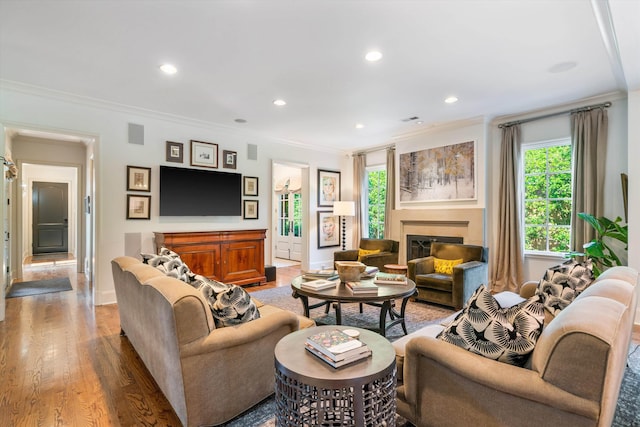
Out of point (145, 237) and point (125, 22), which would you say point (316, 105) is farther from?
point (145, 237)

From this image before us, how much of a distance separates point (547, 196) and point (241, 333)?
485 centimetres

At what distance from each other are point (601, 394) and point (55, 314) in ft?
16.5

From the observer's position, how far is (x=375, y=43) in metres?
2.75

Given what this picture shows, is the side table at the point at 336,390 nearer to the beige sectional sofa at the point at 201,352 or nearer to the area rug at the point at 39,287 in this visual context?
the beige sectional sofa at the point at 201,352

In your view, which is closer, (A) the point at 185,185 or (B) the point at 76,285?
(A) the point at 185,185

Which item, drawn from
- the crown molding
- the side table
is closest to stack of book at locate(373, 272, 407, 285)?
the side table

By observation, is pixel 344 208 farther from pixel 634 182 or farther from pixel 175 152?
pixel 634 182

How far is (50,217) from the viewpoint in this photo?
929 cm

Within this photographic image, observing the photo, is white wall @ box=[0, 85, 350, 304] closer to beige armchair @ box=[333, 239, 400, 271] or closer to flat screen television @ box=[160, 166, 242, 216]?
flat screen television @ box=[160, 166, 242, 216]

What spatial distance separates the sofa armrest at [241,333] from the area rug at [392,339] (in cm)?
45

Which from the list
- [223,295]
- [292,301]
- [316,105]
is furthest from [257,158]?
[223,295]

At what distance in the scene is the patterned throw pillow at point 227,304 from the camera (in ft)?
6.23

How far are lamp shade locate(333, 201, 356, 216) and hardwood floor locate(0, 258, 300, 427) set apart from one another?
4.17 m

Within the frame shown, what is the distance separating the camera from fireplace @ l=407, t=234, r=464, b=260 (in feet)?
17.7
